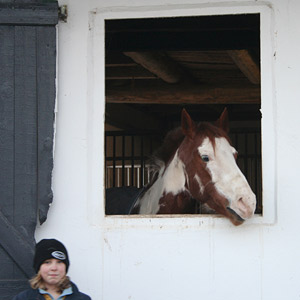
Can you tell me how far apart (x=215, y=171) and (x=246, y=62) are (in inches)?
71.4

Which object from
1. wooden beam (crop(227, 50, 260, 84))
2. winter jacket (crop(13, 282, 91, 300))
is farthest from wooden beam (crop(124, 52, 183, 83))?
winter jacket (crop(13, 282, 91, 300))

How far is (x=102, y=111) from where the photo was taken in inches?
177

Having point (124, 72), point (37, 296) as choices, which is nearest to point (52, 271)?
point (37, 296)

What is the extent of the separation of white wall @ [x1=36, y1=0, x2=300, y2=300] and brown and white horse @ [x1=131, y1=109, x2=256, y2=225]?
16 cm

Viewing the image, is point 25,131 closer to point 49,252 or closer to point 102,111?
point 102,111

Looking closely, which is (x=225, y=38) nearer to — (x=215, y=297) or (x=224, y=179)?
(x=224, y=179)

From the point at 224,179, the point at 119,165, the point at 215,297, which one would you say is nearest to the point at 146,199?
the point at 224,179

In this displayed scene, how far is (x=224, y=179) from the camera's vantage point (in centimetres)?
470

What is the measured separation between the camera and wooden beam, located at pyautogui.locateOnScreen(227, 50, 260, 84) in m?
6.09

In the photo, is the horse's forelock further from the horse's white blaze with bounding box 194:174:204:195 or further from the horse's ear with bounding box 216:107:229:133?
the horse's white blaze with bounding box 194:174:204:195

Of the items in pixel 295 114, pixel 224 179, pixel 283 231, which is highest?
pixel 295 114

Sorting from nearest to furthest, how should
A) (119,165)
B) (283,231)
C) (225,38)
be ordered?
(283,231)
(225,38)
(119,165)

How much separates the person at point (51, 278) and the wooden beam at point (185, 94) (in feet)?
12.4

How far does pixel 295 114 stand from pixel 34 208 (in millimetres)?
1569
